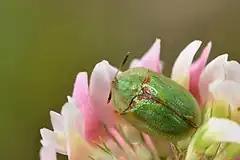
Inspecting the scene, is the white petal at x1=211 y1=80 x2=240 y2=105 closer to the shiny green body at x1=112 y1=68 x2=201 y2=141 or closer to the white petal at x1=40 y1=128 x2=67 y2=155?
the shiny green body at x1=112 y1=68 x2=201 y2=141

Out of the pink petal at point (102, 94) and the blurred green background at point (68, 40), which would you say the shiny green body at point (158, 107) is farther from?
the blurred green background at point (68, 40)

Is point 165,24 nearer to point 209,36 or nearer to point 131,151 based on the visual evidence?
point 209,36

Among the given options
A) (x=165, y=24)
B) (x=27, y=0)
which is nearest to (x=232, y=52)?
(x=165, y=24)

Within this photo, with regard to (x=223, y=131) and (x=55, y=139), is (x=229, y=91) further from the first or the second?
(x=55, y=139)

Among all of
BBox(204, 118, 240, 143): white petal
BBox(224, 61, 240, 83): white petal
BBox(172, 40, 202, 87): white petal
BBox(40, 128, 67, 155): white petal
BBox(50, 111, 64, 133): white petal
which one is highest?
BBox(172, 40, 202, 87): white petal

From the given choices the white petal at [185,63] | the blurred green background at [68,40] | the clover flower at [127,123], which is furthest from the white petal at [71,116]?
the blurred green background at [68,40]

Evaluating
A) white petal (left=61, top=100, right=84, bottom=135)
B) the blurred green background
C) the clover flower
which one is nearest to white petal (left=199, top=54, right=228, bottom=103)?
the clover flower

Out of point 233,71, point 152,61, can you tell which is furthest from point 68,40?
point 233,71
